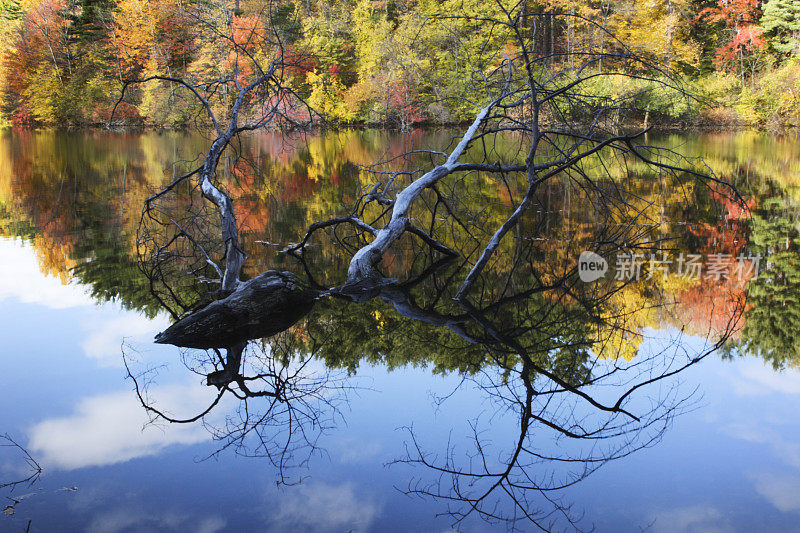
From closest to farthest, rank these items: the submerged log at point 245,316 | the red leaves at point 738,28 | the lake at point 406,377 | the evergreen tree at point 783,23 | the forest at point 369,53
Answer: the lake at point 406,377 < the submerged log at point 245,316 < the forest at point 369,53 < the evergreen tree at point 783,23 < the red leaves at point 738,28

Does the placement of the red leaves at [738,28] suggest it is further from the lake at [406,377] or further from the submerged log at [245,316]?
the submerged log at [245,316]

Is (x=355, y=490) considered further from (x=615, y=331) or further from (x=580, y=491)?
(x=615, y=331)

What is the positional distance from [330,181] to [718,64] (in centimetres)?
2524

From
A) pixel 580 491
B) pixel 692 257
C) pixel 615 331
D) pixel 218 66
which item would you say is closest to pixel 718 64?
pixel 218 66

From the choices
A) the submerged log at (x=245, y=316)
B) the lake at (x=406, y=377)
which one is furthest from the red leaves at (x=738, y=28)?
the submerged log at (x=245, y=316)

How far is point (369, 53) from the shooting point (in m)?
35.8

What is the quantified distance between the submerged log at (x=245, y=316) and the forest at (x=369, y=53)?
71.5 ft

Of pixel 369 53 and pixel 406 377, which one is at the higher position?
pixel 369 53

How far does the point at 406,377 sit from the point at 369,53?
33.1m

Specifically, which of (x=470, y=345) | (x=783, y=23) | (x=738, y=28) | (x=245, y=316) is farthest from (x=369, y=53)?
(x=470, y=345)

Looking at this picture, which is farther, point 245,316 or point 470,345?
point 245,316

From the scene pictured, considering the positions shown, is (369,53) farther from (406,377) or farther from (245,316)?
(406,377)

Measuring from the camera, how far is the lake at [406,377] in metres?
3.43

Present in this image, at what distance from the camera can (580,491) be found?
11.6 ft
